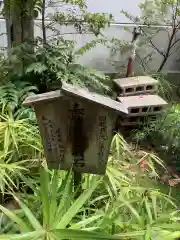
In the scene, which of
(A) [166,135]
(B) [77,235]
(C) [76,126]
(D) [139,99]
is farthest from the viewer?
(D) [139,99]

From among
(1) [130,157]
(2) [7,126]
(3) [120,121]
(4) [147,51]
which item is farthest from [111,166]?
(4) [147,51]

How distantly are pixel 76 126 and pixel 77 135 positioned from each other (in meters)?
0.06

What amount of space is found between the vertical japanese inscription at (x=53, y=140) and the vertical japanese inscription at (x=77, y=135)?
0.28 feet

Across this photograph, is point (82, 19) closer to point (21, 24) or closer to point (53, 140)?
point (21, 24)

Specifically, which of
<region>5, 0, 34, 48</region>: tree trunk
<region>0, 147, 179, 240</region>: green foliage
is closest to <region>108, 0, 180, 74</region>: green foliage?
<region>5, 0, 34, 48</region>: tree trunk

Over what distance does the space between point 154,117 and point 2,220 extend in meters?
2.64

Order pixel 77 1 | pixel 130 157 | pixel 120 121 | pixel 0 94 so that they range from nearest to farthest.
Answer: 1. pixel 130 157
2. pixel 0 94
3. pixel 77 1
4. pixel 120 121

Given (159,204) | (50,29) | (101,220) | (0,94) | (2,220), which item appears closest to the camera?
(101,220)

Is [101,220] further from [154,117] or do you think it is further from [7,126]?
[154,117]

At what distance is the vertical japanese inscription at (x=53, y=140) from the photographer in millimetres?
2156

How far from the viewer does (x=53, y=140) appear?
7.18ft

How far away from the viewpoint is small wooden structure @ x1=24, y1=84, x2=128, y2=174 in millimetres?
2053

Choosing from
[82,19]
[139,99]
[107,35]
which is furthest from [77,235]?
[107,35]

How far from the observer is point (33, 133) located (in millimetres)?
3117
